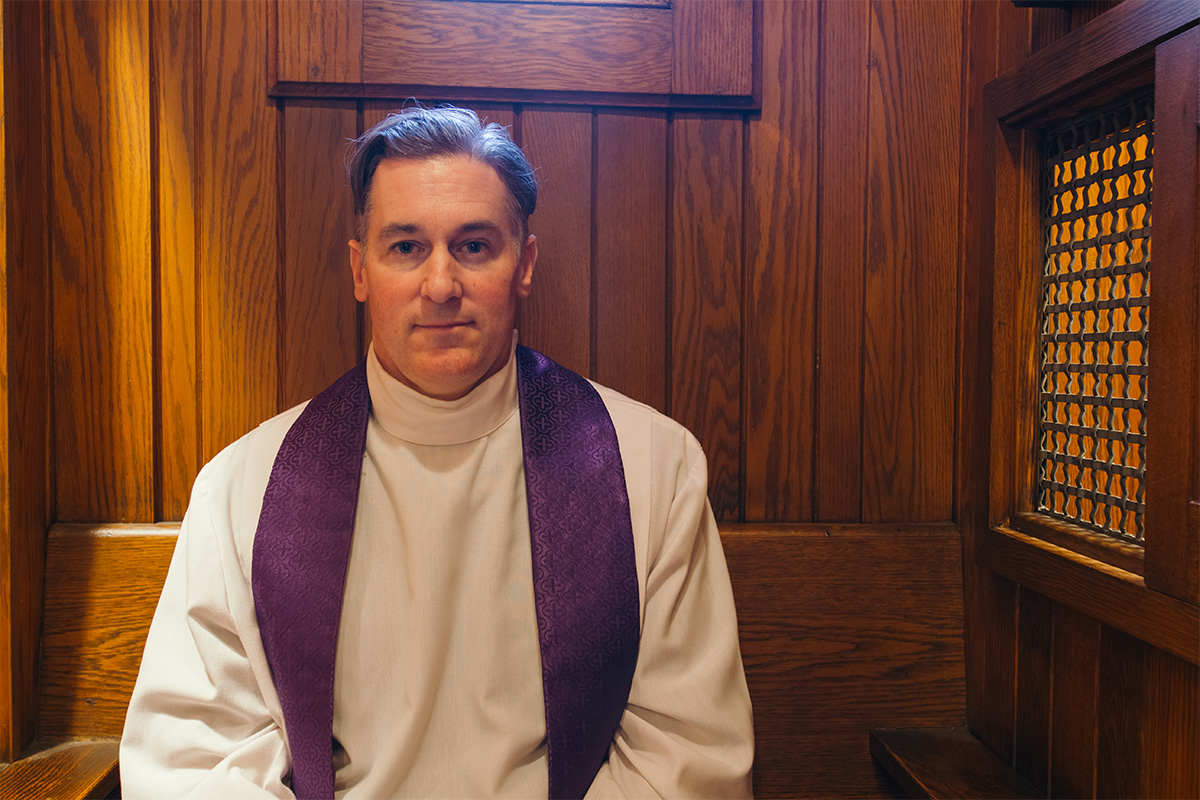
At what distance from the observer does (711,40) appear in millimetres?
1779

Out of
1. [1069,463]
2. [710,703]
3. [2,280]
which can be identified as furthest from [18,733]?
[1069,463]

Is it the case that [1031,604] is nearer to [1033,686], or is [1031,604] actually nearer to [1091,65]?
[1033,686]

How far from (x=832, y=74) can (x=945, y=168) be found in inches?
13.8

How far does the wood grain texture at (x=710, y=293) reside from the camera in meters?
1.81

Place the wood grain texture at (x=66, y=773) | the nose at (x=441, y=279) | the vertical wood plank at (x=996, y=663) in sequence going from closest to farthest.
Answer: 1. the nose at (x=441, y=279)
2. the wood grain texture at (x=66, y=773)
3. the vertical wood plank at (x=996, y=663)

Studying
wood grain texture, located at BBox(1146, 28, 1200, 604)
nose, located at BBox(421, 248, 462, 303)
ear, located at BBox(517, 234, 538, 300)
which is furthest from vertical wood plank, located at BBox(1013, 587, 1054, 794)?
nose, located at BBox(421, 248, 462, 303)

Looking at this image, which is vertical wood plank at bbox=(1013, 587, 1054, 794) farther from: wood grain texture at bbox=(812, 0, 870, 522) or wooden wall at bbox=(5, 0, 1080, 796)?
wood grain texture at bbox=(812, 0, 870, 522)

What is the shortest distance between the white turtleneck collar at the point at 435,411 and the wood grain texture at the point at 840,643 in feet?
2.16

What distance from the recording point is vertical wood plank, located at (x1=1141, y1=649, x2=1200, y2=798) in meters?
1.21

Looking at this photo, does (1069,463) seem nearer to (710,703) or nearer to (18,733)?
(710,703)

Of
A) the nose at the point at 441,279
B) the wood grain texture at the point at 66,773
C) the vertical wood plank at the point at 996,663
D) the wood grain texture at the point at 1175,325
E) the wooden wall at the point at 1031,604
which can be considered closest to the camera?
the wood grain texture at the point at 1175,325

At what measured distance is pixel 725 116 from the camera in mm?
1812

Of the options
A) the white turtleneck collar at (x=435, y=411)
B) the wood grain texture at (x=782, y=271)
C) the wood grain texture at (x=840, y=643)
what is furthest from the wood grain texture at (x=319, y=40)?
the wood grain texture at (x=840, y=643)

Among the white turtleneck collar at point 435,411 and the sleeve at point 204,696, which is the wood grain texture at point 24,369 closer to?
the sleeve at point 204,696
